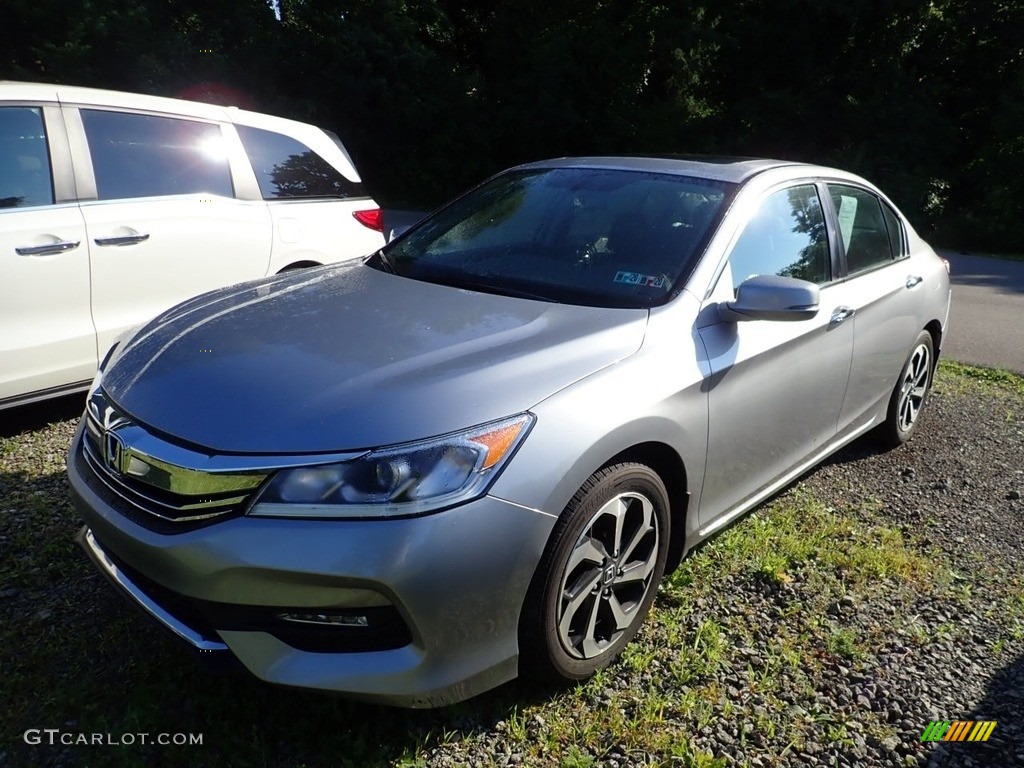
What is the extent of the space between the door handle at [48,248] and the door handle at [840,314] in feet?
11.7

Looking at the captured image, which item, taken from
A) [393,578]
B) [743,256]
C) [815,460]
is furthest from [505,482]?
[815,460]

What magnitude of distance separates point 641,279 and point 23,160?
305 cm

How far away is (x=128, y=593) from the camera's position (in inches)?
87.7

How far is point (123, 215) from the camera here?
4.21 m

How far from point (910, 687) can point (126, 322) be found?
12.8ft

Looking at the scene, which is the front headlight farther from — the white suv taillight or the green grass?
the green grass

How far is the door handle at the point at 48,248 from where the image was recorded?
3797 millimetres

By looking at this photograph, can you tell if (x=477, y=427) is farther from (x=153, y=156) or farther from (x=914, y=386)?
(x=914, y=386)

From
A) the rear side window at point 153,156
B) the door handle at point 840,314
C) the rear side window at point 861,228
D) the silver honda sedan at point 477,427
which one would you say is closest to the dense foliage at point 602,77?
the rear side window at point 861,228

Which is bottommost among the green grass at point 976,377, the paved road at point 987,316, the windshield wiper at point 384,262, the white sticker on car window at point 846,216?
the paved road at point 987,316

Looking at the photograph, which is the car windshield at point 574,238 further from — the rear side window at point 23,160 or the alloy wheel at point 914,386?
the alloy wheel at point 914,386

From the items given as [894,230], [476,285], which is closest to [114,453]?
[476,285]

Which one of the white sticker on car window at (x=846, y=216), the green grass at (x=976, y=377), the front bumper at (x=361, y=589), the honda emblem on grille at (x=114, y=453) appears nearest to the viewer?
the front bumper at (x=361, y=589)

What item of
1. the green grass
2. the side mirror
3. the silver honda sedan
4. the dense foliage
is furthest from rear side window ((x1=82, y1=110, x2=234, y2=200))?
the dense foliage
